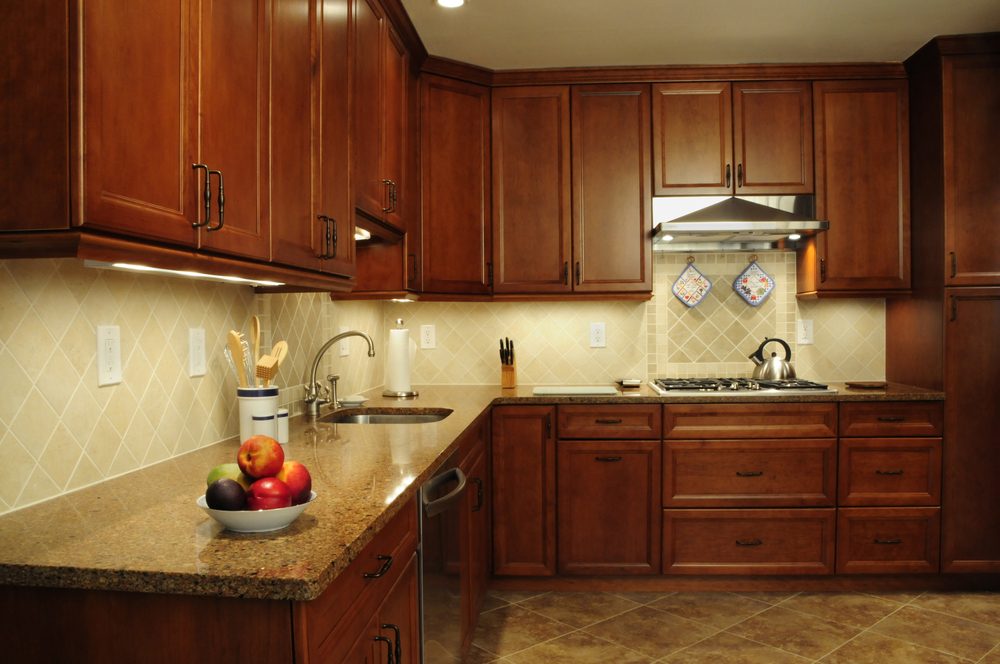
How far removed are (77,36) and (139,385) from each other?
857 mm

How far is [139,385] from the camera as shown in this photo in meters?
1.48

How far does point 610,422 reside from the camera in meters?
2.87

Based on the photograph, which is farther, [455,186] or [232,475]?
[455,186]

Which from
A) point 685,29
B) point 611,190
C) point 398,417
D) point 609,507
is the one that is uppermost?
point 685,29

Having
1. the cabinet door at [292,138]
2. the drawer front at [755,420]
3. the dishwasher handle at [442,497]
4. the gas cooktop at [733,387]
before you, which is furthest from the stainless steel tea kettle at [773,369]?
the cabinet door at [292,138]

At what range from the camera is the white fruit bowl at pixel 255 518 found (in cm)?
101

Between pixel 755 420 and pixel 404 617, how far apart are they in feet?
6.52

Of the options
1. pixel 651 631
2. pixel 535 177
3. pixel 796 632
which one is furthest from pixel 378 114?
pixel 796 632

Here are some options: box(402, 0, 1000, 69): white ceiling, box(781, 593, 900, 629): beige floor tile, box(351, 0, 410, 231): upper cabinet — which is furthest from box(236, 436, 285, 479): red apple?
box(781, 593, 900, 629): beige floor tile

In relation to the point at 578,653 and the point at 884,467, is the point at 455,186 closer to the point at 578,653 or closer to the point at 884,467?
the point at 578,653

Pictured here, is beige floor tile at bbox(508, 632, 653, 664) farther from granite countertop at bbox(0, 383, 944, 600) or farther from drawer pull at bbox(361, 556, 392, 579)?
drawer pull at bbox(361, 556, 392, 579)

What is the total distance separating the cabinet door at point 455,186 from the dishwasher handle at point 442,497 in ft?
4.26

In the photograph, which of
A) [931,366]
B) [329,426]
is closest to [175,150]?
[329,426]

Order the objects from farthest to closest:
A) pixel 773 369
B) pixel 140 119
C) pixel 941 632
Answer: pixel 773 369
pixel 941 632
pixel 140 119
